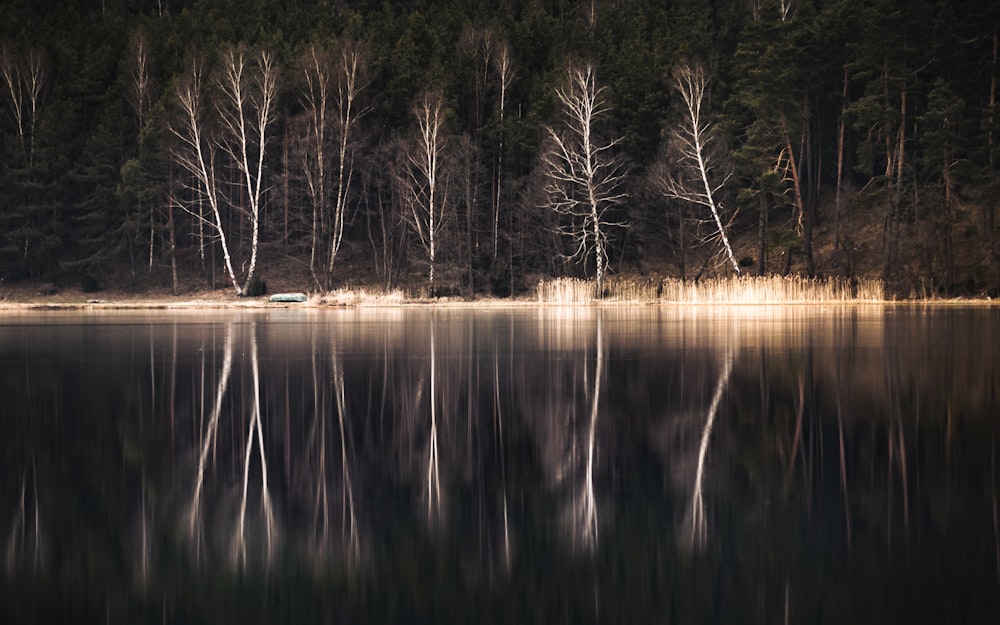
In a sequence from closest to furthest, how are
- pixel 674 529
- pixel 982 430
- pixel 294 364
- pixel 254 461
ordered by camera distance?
pixel 674 529 → pixel 254 461 → pixel 982 430 → pixel 294 364

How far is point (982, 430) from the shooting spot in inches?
437

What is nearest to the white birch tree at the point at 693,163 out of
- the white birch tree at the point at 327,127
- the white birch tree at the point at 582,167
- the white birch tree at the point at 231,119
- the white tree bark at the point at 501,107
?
the white birch tree at the point at 582,167

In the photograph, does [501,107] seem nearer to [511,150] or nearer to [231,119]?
[511,150]

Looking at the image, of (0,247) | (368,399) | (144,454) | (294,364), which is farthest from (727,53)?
(144,454)

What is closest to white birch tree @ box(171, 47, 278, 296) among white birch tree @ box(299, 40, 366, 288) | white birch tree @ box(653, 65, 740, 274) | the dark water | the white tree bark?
white birch tree @ box(299, 40, 366, 288)

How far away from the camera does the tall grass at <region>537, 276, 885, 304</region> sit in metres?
48.7

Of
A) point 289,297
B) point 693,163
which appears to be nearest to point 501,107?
point 693,163

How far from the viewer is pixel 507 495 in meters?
8.45

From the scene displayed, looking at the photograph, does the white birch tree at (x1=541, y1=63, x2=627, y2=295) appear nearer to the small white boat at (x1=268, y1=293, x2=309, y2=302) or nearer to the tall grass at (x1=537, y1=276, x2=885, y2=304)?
the tall grass at (x1=537, y1=276, x2=885, y2=304)

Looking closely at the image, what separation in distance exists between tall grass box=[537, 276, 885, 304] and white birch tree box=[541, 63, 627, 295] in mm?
1551

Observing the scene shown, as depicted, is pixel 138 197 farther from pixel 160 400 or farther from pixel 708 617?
pixel 708 617

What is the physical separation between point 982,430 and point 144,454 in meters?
8.27

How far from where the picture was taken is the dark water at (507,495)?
6.07 metres

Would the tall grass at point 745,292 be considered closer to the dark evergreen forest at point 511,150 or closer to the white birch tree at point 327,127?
the dark evergreen forest at point 511,150
